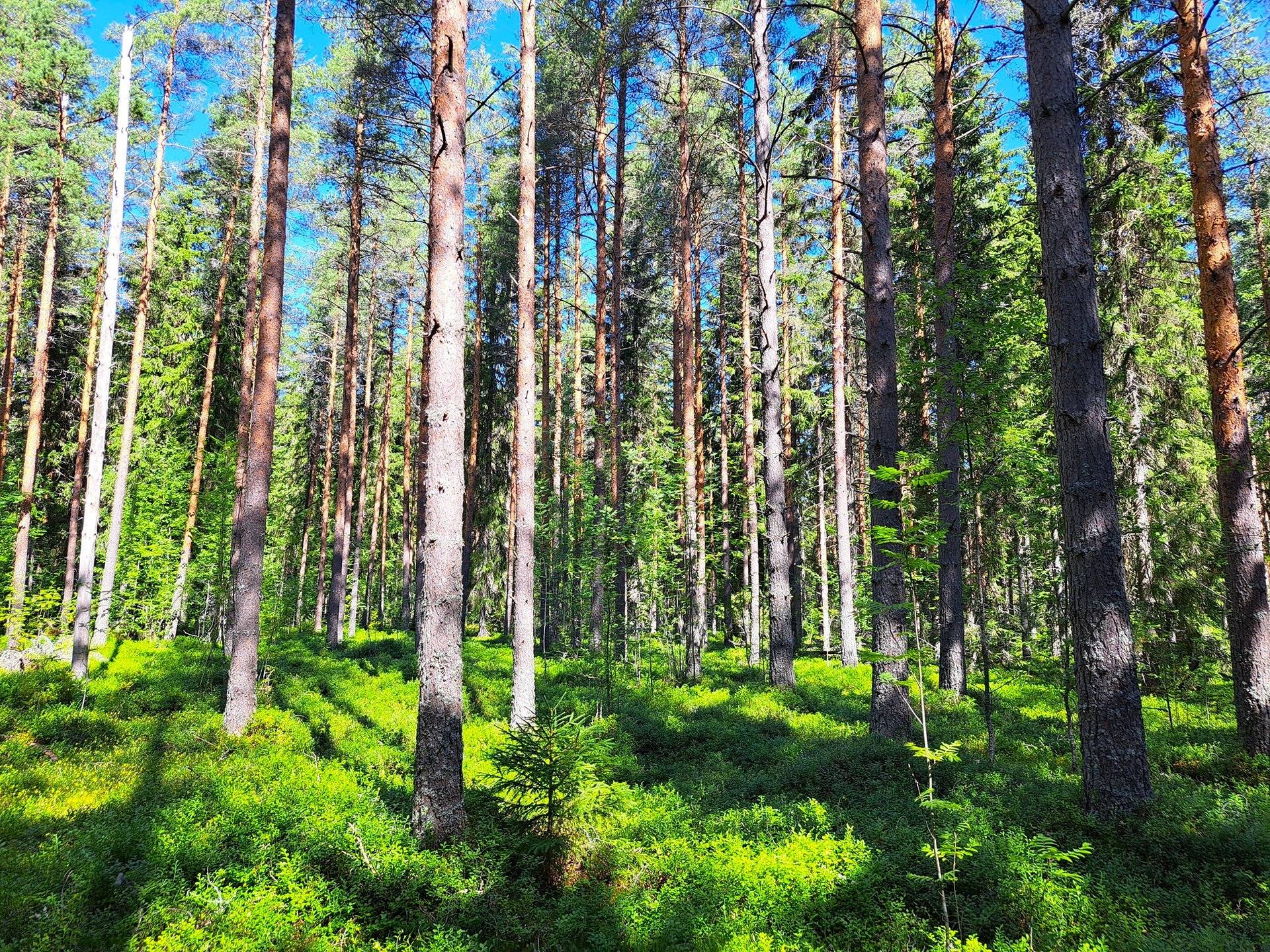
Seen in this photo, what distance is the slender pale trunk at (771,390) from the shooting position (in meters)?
11.4

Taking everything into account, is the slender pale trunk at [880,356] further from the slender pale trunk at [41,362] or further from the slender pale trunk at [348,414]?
the slender pale trunk at [41,362]

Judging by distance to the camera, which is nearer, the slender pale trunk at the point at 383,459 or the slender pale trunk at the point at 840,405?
the slender pale trunk at the point at 840,405

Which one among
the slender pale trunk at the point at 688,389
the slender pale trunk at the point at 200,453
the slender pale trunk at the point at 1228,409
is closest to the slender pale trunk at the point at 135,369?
the slender pale trunk at the point at 200,453

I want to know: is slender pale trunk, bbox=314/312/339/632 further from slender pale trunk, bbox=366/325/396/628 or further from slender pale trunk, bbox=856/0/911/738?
slender pale trunk, bbox=856/0/911/738

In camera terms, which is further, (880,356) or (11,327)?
(11,327)

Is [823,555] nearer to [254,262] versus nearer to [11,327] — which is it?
[254,262]

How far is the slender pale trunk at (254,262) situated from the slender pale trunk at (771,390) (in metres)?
11.3

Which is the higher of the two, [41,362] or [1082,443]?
[41,362]

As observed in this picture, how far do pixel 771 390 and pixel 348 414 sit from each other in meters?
13.2

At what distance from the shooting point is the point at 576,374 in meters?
19.5

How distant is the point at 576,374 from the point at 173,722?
13410mm

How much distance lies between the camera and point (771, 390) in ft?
37.7

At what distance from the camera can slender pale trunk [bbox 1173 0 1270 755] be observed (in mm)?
6590

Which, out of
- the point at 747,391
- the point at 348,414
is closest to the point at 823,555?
the point at 747,391
